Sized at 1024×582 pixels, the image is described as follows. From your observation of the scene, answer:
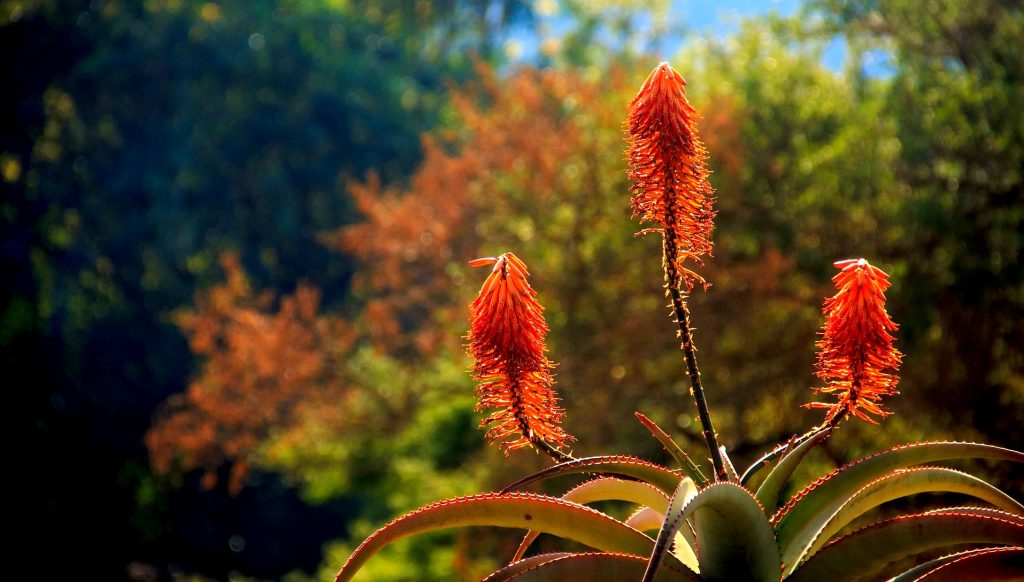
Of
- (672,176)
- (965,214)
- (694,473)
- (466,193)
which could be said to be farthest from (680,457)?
(466,193)

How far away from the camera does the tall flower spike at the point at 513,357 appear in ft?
5.32

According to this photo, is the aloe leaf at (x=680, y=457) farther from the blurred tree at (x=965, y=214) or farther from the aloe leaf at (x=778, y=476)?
the blurred tree at (x=965, y=214)

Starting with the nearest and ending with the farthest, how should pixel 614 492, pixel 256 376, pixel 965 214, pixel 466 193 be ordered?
pixel 614 492 < pixel 965 214 < pixel 466 193 < pixel 256 376

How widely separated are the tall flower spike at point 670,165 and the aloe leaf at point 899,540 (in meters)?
0.40

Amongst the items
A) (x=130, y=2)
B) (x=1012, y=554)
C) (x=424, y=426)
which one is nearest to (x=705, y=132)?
A: (x=424, y=426)

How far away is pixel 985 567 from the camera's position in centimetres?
145

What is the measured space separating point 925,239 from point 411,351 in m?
6.22

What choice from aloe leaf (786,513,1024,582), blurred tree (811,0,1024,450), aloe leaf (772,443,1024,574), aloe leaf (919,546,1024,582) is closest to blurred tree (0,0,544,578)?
blurred tree (811,0,1024,450)

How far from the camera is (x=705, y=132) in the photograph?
11016mm

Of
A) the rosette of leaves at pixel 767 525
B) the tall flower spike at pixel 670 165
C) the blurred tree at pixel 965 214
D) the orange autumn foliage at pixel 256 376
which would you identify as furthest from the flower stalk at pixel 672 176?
the orange autumn foliage at pixel 256 376

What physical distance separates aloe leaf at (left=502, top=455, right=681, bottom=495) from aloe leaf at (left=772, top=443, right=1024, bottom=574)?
0.16 m

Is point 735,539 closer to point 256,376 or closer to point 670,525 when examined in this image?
point 670,525

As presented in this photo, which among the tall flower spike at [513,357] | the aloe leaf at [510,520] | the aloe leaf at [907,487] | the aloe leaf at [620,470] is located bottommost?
the aloe leaf at [510,520]

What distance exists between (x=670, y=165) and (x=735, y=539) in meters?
0.49
